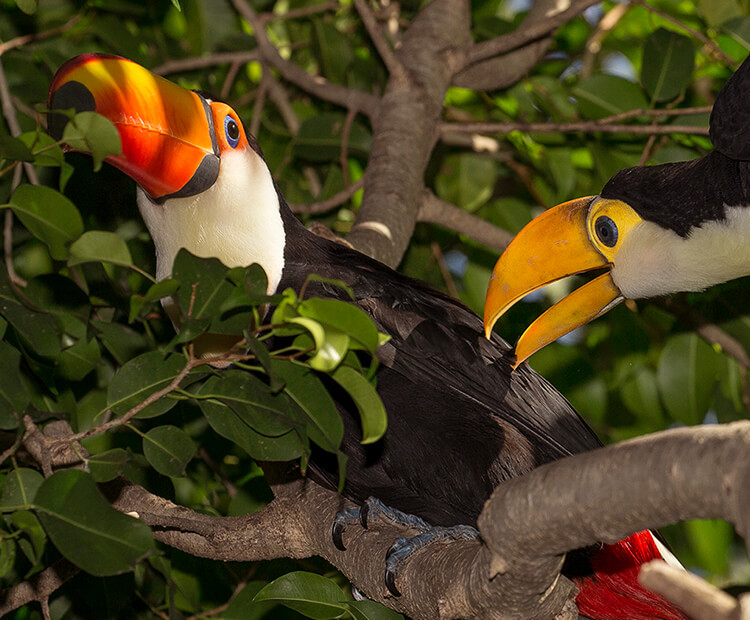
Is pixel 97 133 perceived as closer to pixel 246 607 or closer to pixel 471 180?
pixel 246 607

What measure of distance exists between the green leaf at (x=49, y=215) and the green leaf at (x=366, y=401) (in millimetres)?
502

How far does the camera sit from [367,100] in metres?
3.14

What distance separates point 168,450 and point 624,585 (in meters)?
1.24

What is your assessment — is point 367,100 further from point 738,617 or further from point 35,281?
point 738,617

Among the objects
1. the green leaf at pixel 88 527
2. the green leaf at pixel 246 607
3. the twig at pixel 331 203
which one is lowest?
the green leaf at pixel 246 607

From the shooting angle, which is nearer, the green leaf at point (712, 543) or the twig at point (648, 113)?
the twig at point (648, 113)

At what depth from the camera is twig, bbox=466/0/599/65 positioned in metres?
2.81

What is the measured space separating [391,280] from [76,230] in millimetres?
1036

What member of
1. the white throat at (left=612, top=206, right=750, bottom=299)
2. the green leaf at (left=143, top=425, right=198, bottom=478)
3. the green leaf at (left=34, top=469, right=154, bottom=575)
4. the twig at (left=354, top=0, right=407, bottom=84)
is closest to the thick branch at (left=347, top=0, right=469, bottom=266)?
the twig at (left=354, top=0, right=407, bottom=84)

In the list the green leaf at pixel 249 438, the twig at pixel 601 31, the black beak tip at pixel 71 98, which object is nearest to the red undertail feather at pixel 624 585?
the green leaf at pixel 249 438

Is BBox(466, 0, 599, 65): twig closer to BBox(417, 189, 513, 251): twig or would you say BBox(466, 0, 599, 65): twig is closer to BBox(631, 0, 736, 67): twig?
BBox(631, 0, 736, 67): twig

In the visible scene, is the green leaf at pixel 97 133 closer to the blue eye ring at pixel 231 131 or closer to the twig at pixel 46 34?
the blue eye ring at pixel 231 131

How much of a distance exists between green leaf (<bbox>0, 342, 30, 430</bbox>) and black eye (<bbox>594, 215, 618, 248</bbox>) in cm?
160

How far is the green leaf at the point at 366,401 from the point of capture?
1386mm
